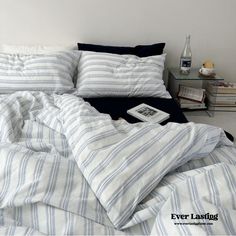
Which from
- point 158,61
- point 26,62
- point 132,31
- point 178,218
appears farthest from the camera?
point 132,31

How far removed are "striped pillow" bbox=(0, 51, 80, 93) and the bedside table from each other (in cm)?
86

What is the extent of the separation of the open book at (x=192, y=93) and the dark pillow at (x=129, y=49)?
0.39 m

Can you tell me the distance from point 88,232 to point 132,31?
6.05 feet

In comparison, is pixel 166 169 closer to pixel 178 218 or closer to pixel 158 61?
pixel 178 218

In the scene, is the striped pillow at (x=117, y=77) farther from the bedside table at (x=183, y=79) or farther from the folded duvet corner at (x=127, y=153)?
the folded duvet corner at (x=127, y=153)

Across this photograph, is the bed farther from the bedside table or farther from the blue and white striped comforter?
the bedside table

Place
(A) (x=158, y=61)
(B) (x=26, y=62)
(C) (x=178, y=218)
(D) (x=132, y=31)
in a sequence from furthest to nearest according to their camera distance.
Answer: (D) (x=132, y=31) → (A) (x=158, y=61) → (B) (x=26, y=62) → (C) (x=178, y=218)

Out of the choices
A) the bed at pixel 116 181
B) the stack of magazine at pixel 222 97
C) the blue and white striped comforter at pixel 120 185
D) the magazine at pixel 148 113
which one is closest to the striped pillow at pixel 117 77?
the magazine at pixel 148 113

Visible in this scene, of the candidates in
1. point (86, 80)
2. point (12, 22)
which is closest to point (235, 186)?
point (86, 80)

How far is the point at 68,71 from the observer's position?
2156 millimetres

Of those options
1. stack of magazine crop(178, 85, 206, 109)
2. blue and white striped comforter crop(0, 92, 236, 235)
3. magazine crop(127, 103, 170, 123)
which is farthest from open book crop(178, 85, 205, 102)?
blue and white striped comforter crop(0, 92, 236, 235)

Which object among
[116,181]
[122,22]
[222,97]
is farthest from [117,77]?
[116,181]

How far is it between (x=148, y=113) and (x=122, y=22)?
0.93 meters

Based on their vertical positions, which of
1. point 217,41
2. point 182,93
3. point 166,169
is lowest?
point 182,93
